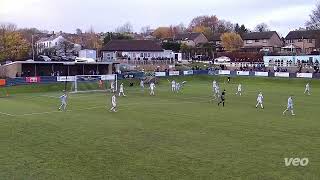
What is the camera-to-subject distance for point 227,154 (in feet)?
67.8

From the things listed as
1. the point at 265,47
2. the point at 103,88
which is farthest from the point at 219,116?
the point at 265,47

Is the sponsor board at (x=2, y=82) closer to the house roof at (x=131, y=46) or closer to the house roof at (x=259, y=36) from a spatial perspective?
the house roof at (x=131, y=46)

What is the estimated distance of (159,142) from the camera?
2366 centimetres

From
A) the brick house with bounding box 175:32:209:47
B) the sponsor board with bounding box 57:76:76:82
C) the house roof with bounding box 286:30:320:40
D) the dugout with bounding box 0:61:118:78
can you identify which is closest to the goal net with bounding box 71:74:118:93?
the sponsor board with bounding box 57:76:76:82

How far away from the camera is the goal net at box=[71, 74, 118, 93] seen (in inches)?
2512

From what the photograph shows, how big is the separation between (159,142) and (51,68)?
5714 centimetres

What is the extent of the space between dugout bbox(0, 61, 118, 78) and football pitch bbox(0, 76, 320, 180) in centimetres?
3254

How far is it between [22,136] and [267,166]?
1467cm

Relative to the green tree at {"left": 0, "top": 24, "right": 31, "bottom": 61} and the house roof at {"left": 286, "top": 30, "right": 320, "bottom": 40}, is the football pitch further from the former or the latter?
the house roof at {"left": 286, "top": 30, "right": 320, "bottom": 40}

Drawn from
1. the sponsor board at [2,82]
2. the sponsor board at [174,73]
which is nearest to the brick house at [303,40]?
the sponsor board at [174,73]

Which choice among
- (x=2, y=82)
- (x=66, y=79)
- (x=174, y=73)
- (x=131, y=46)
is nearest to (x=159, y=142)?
(x=2, y=82)

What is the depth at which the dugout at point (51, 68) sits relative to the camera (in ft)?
236

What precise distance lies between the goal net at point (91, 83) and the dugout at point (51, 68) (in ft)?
30.2

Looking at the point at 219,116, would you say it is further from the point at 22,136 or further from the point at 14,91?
the point at 14,91
